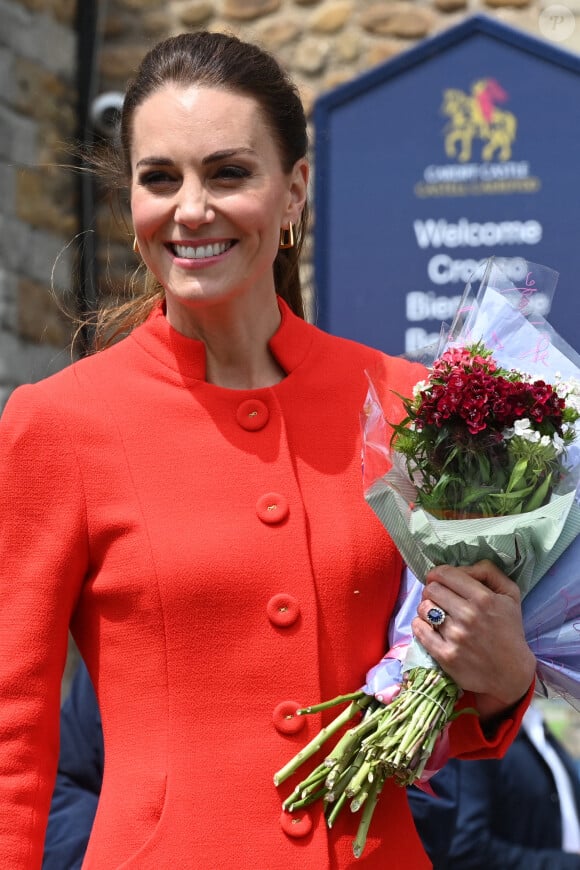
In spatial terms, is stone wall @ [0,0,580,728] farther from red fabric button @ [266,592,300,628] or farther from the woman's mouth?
red fabric button @ [266,592,300,628]

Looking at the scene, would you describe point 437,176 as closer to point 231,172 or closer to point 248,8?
point 248,8

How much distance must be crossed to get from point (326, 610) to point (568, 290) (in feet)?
7.48

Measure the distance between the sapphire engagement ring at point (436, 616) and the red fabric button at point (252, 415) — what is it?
1.38 ft

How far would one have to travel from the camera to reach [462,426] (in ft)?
6.93

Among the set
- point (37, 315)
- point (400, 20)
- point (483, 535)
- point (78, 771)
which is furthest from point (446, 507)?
point (400, 20)

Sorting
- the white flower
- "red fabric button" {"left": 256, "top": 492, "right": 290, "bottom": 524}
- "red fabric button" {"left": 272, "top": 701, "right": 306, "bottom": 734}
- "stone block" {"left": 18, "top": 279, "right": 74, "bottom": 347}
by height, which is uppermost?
the white flower

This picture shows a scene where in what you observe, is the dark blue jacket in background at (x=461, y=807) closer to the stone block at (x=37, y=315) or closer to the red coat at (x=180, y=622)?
the red coat at (x=180, y=622)

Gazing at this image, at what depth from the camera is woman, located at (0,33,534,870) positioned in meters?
2.17

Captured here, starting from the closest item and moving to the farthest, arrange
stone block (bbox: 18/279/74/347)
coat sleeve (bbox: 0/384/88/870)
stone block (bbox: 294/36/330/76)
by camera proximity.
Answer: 1. coat sleeve (bbox: 0/384/88/870)
2. stone block (bbox: 18/279/74/347)
3. stone block (bbox: 294/36/330/76)

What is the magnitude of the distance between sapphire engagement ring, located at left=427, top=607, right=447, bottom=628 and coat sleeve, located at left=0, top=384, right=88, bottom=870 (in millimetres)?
513

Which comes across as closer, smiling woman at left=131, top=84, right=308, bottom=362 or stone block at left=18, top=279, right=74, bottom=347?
smiling woman at left=131, top=84, right=308, bottom=362

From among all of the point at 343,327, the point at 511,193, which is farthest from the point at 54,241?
the point at 511,193

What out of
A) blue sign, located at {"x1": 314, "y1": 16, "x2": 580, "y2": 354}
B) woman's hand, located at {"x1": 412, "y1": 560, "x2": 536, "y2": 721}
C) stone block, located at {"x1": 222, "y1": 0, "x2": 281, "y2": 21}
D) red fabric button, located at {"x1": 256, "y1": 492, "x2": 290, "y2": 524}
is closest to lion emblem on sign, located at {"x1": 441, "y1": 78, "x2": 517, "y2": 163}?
blue sign, located at {"x1": 314, "y1": 16, "x2": 580, "y2": 354}

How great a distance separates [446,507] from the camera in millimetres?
2123
